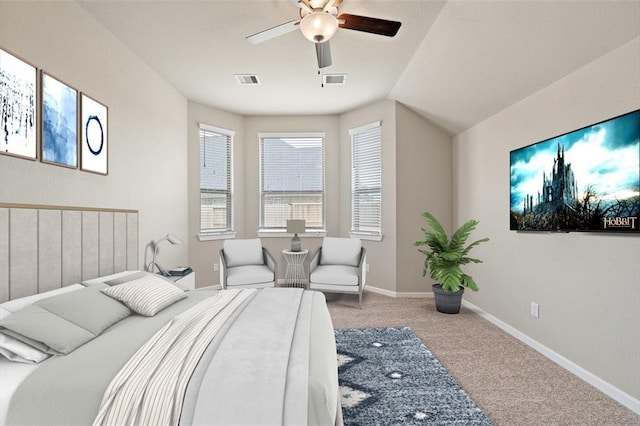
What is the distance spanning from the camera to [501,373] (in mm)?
2398

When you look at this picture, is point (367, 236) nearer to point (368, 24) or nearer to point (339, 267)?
point (339, 267)

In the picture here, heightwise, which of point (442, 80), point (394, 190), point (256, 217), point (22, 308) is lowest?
point (22, 308)

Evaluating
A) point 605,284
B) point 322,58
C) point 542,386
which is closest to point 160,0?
point 322,58

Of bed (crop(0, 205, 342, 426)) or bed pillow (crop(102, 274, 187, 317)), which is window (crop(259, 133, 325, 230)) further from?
bed (crop(0, 205, 342, 426))

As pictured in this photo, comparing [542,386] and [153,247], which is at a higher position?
[153,247]

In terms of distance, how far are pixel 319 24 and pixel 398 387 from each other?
8.27 ft

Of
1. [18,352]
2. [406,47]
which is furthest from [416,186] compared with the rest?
[18,352]

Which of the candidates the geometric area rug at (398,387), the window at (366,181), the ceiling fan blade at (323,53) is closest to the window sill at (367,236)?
the window at (366,181)

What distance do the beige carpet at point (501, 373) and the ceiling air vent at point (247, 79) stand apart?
3083 millimetres

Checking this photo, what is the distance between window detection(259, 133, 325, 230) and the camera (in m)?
5.37

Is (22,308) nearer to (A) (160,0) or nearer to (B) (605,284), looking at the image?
(A) (160,0)

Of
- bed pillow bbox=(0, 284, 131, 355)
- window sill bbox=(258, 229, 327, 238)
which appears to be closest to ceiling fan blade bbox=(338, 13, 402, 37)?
bed pillow bbox=(0, 284, 131, 355)

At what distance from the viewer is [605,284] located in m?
2.17

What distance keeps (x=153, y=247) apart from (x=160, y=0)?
2.49m
